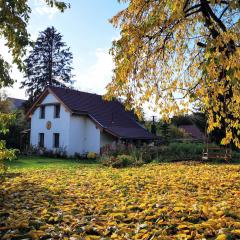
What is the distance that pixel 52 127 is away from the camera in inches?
1458

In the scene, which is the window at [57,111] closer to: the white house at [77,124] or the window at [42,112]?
the white house at [77,124]

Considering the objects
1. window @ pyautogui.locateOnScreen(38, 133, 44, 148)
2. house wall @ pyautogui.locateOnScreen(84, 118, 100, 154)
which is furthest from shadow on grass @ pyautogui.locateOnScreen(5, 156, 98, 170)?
window @ pyautogui.locateOnScreen(38, 133, 44, 148)

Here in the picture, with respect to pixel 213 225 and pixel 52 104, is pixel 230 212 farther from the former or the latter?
pixel 52 104

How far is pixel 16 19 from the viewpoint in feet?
25.0

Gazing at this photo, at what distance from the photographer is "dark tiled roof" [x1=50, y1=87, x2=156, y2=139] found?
35075mm

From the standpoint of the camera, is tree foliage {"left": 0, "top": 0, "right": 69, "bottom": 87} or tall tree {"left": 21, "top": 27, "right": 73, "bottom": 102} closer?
tree foliage {"left": 0, "top": 0, "right": 69, "bottom": 87}

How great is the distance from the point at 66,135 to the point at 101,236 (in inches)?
1220

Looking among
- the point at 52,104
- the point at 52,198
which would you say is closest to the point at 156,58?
the point at 52,198

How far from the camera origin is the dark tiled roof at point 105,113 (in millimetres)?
35075

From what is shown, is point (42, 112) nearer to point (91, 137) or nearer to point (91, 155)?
point (91, 137)

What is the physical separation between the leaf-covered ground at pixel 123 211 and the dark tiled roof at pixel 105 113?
84.2 feet

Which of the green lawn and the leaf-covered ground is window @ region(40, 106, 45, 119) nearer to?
the green lawn

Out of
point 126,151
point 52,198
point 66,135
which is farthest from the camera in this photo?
point 66,135

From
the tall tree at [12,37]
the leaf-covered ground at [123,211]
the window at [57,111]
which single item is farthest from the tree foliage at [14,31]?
the window at [57,111]
